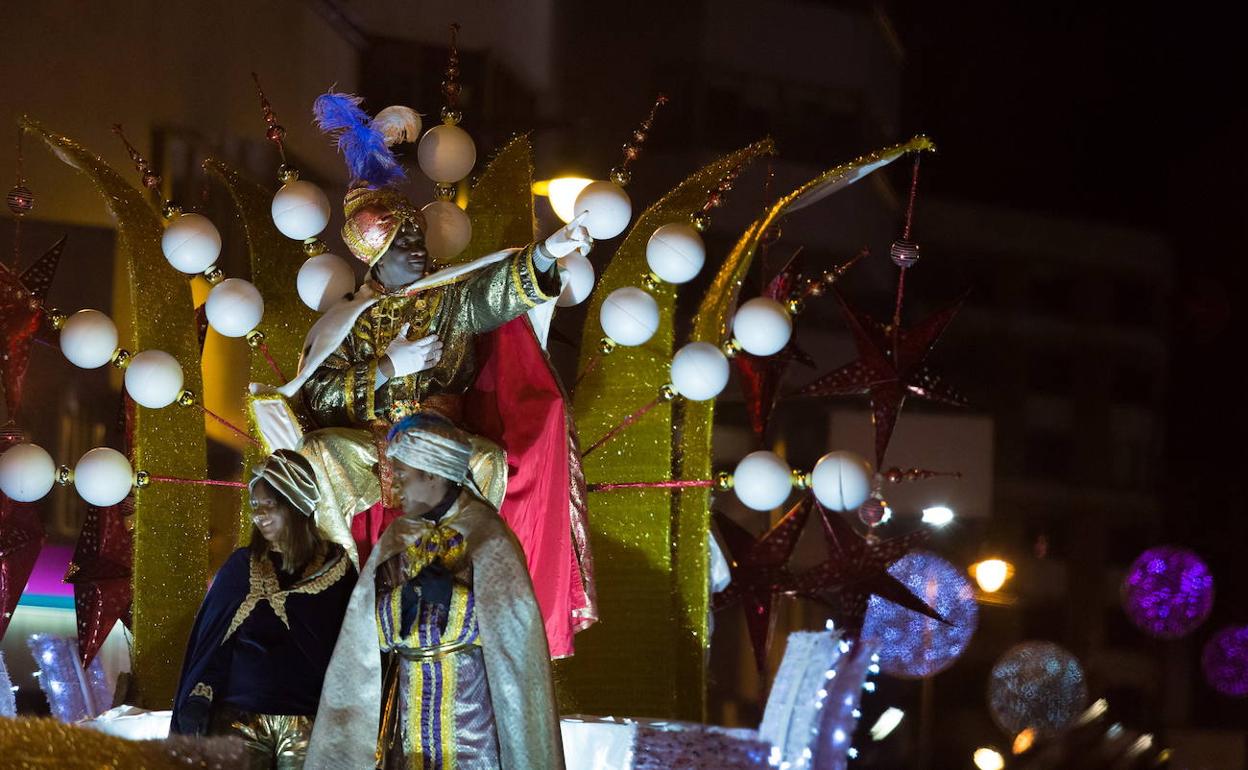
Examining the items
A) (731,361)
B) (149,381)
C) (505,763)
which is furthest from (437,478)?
(731,361)

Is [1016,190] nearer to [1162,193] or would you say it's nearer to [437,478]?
[1162,193]

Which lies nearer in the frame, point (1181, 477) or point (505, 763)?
point (505, 763)

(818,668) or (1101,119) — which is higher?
(1101,119)

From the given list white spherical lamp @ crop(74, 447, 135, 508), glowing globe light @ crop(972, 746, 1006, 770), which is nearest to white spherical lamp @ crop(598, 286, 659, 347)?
white spherical lamp @ crop(74, 447, 135, 508)

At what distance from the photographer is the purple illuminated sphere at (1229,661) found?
549cm

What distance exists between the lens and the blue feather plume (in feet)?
14.3

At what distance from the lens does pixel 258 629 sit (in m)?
3.87

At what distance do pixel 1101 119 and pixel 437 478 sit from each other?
3.01 m

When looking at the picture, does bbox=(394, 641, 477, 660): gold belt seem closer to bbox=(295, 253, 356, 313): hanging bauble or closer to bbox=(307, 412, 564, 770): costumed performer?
bbox=(307, 412, 564, 770): costumed performer

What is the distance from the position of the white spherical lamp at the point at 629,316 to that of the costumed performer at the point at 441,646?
96 centimetres

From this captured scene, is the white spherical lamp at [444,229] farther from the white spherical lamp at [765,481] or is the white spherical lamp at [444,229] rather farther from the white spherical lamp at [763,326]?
the white spherical lamp at [765,481]

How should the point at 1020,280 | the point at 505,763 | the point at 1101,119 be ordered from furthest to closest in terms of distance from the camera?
the point at 1020,280 < the point at 1101,119 < the point at 505,763

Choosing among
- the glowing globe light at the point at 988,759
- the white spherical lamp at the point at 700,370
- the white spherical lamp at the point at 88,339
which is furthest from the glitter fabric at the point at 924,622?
the white spherical lamp at the point at 88,339

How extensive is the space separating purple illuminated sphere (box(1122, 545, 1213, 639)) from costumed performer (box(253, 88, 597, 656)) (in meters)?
2.25
